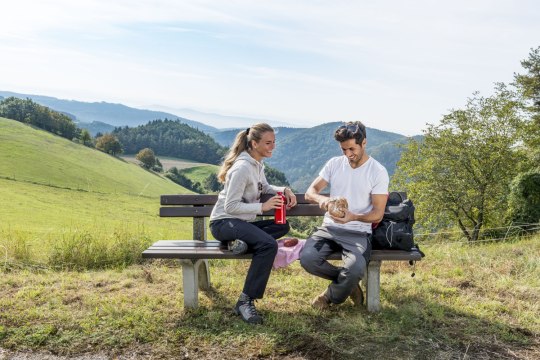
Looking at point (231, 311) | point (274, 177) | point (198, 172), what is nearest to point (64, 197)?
point (231, 311)

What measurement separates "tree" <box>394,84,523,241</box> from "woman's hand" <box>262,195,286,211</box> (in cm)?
2820

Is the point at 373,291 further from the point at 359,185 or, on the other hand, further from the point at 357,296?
the point at 359,185

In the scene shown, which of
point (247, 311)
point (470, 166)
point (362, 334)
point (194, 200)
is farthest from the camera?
point (470, 166)

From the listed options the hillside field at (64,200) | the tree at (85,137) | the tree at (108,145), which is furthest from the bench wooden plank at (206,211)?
the tree at (108,145)

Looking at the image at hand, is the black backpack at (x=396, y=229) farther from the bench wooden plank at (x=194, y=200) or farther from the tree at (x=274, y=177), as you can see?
the tree at (x=274, y=177)

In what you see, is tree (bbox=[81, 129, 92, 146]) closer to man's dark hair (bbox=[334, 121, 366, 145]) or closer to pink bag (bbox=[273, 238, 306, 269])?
pink bag (bbox=[273, 238, 306, 269])

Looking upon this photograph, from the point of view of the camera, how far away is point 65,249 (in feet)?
20.9

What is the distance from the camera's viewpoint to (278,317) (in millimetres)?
4496

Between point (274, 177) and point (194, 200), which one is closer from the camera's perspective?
point (194, 200)

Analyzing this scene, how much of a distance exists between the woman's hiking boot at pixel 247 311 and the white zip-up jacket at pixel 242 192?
0.73 meters

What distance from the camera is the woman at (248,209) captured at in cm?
455

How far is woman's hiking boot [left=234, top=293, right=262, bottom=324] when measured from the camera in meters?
4.38

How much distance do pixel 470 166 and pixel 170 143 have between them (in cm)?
10677

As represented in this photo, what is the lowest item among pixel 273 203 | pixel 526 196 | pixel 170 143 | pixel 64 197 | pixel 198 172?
pixel 198 172
